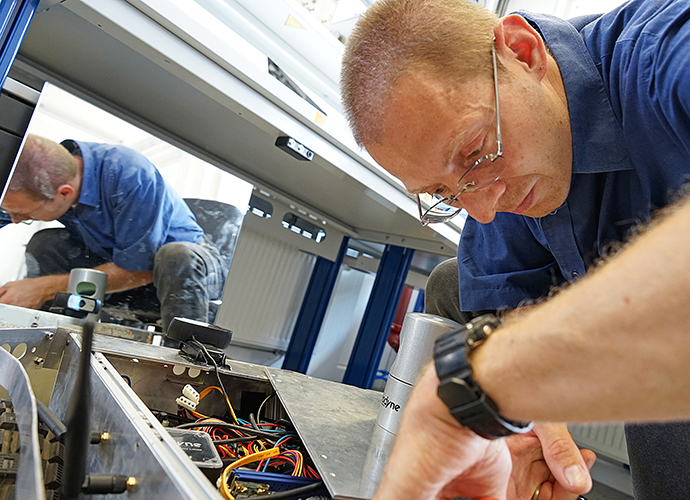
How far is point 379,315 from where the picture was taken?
7.76 ft

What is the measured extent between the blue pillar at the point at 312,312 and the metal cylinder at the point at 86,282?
1.18 m

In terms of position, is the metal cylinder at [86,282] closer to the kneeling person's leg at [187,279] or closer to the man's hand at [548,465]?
the kneeling person's leg at [187,279]

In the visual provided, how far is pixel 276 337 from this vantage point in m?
2.45

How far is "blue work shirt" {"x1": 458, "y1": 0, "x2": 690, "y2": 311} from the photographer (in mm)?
534

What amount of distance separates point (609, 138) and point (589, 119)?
0.14 ft

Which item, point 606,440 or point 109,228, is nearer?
point 109,228

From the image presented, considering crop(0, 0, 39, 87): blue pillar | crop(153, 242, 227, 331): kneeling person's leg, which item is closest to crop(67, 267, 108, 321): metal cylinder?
crop(153, 242, 227, 331): kneeling person's leg

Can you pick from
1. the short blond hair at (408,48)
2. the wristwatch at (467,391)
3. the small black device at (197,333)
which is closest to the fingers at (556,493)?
the wristwatch at (467,391)

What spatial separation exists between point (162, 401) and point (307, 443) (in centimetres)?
36

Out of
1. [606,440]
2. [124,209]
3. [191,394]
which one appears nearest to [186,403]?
[191,394]

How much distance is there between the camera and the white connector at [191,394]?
0.81 metres

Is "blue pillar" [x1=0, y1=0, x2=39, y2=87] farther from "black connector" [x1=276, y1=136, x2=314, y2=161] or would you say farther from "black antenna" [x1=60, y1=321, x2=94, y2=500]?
"black antenna" [x1=60, y1=321, x2=94, y2=500]

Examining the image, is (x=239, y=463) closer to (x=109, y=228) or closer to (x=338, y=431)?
(x=338, y=431)

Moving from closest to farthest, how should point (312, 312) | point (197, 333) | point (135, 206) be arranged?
point (197, 333) < point (135, 206) < point (312, 312)
